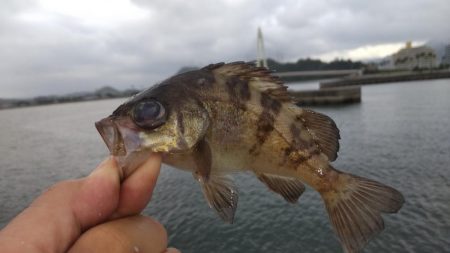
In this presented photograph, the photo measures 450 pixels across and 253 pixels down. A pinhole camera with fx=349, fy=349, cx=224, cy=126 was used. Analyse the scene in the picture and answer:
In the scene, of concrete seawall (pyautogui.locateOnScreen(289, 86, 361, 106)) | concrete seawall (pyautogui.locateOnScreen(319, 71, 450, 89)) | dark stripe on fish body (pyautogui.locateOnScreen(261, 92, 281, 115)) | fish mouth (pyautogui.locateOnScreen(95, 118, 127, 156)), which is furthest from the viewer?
concrete seawall (pyautogui.locateOnScreen(319, 71, 450, 89))

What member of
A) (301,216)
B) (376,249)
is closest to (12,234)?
(376,249)

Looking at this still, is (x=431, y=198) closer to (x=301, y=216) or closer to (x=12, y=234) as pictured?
(x=301, y=216)

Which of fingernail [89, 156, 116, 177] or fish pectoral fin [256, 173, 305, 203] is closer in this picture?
fingernail [89, 156, 116, 177]

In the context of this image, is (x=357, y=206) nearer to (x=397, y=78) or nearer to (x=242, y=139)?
(x=242, y=139)

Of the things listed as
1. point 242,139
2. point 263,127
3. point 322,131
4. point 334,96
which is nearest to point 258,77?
point 263,127

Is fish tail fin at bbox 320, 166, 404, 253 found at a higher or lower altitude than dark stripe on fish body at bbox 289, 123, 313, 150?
lower

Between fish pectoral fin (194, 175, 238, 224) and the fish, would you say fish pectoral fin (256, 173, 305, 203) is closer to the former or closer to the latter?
the fish

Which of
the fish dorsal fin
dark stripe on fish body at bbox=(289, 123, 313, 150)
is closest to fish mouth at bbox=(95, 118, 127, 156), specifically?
the fish dorsal fin

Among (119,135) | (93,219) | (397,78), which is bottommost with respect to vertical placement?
(397,78)
